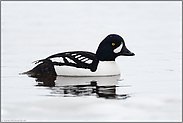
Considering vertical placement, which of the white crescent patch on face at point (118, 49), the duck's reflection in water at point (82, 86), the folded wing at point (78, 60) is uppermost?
the white crescent patch on face at point (118, 49)

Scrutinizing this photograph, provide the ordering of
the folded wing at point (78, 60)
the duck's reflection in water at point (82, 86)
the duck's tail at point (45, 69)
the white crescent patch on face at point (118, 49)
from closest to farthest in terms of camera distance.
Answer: the duck's reflection in water at point (82, 86) → the folded wing at point (78, 60) → the duck's tail at point (45, 69) → the white crescent patch on face at point (118, 49)

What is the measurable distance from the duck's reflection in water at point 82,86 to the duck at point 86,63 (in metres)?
0.23

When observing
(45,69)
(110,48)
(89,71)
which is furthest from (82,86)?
(110,48)

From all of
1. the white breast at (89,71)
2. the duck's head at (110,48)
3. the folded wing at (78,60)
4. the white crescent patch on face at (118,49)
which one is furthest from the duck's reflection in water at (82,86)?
the white crescent patch on face at (118,49)

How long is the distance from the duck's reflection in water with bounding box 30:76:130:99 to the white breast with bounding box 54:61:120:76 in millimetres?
186

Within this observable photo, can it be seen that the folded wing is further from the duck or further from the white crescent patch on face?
the white crescent patch on face

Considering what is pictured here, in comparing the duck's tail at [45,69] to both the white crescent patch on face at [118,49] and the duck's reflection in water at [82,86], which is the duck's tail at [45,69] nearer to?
the duck's reflection in water at [82,86]

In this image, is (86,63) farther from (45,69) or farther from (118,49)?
(45,69)

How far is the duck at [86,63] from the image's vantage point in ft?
37.3

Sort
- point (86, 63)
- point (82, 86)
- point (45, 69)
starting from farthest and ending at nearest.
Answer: point (45, 69) → point (86, 63) → point (82, 86)

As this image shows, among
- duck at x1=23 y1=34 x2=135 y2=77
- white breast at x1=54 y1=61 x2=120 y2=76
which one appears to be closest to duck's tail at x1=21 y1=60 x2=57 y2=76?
duck at x1=23 y1=34 x2=135 y2=77

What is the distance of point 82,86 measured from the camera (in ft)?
33.2

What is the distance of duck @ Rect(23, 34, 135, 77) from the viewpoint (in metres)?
11.4

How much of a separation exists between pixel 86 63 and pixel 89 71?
22 centimetres
